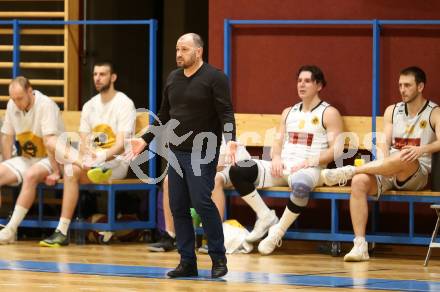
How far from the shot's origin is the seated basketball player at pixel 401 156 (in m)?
7.55

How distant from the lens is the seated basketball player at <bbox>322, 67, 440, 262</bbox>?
24.8 feet

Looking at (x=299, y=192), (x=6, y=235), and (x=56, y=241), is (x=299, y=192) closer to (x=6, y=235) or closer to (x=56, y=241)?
(x=56, y=241)

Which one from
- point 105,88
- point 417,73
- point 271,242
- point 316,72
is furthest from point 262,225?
point 105,88

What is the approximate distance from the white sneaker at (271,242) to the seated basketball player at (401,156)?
592 millimetres

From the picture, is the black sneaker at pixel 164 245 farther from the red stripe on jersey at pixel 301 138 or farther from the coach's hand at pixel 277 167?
the red stripe on jersey at pixel 301 138

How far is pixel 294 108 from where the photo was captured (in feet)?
27.0

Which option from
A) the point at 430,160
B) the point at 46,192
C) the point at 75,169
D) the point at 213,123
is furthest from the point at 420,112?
the point at 46,192

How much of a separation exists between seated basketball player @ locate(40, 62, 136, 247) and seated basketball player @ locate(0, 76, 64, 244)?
225 millimetres

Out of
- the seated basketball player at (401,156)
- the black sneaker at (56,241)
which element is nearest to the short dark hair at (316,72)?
the seated basketball player at (401,156)

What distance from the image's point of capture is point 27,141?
29.5 feet

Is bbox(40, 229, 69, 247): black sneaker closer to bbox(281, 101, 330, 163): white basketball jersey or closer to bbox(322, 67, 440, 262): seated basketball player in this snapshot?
bbox(281, 101, 330, 163): white basketball jersey

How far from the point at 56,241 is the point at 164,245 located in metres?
0.96

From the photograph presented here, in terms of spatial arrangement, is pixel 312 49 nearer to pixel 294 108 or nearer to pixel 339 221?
pixel 294 108

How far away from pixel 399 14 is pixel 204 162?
2753 millimetres
